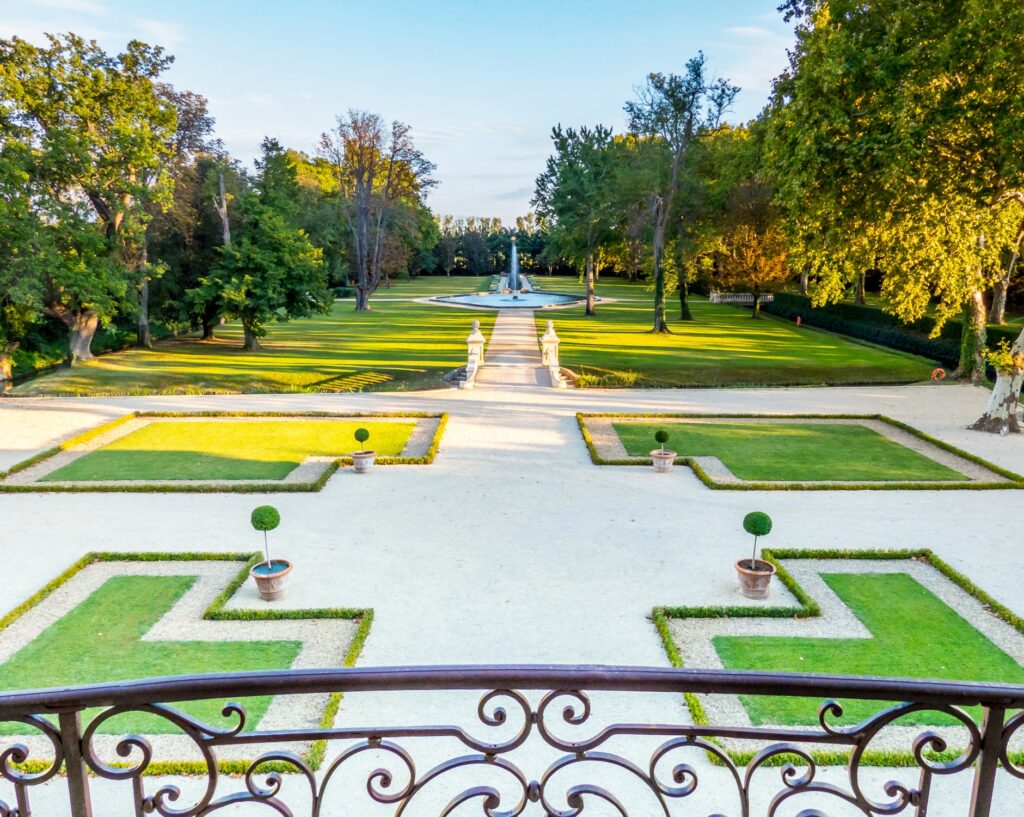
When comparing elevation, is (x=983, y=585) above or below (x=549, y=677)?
below

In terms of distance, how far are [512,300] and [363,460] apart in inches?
1759

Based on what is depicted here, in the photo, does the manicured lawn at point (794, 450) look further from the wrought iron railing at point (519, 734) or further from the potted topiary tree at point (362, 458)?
the wrought iron railing at point (519, 734)

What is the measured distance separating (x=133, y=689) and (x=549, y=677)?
1125 mm

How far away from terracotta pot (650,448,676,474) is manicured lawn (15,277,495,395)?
1082 cm

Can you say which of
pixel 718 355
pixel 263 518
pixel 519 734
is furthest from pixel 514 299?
pixel 519 734

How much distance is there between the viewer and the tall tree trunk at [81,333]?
27.9 metres

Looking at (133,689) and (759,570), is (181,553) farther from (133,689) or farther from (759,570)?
(133,689)

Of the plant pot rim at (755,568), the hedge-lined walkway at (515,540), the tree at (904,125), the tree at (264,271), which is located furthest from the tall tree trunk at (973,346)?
the tree at (264,271)

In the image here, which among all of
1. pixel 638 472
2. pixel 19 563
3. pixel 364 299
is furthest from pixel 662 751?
pixel 364 299

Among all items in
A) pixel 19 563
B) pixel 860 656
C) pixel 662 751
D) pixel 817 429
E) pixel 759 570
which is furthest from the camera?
pixel 817 429

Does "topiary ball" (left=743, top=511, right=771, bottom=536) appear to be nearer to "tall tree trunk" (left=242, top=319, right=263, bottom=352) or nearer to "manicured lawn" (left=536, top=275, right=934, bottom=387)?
"manicured lawn" (left=536, top=275, right=934, bottom=387)

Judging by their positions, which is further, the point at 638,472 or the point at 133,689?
the point at 638,472

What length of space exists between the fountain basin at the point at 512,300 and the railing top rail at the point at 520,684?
166ft

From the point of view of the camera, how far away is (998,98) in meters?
14.1
